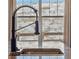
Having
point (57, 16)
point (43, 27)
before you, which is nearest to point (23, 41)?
point (43, 27)

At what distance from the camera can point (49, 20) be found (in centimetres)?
268

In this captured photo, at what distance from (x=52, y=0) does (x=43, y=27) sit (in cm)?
48

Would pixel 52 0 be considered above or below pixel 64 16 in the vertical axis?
above

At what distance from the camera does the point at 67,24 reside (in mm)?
2520
